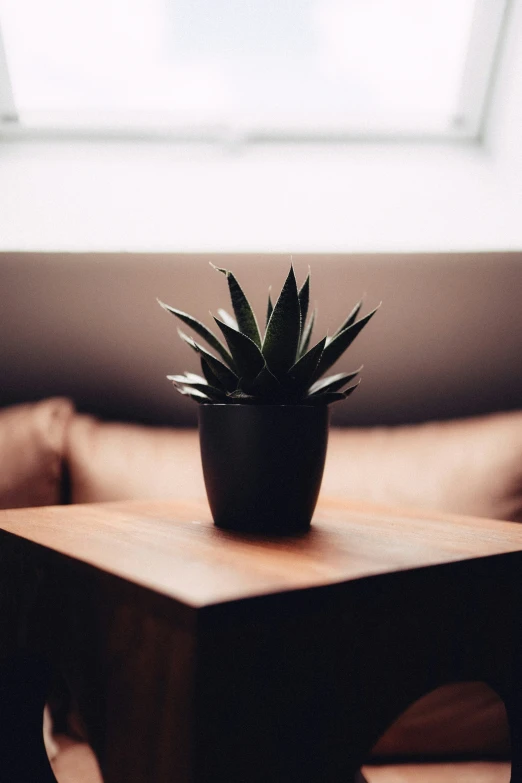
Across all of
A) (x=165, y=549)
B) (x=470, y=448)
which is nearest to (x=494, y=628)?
(x=165, y=549)

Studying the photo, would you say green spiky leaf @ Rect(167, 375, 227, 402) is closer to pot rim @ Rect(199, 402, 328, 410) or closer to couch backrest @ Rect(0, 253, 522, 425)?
pot rim @ Rect(199, 402, 328, 410)

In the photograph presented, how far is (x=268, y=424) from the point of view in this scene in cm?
73

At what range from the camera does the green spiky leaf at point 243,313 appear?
767mm

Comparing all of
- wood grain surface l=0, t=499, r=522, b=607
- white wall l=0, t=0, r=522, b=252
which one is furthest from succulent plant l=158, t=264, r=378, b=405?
white wall l=0, t=0, r=522, b=252

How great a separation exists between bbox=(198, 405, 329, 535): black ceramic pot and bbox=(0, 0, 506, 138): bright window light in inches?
51.1

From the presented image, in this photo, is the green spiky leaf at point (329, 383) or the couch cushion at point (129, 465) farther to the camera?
the couch cushion at point (129, 465)

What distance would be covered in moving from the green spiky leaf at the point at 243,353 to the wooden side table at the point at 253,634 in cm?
19

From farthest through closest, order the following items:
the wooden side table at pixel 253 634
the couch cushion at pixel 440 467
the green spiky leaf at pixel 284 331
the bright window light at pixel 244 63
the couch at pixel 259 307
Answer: the bright window light at pixel 244 63 → the couch at pixel 259 307 → the couch cushion at pixel 440 467 → the green spiky leaf at pixel 284 331 → the wooden side table at pixel 253 634

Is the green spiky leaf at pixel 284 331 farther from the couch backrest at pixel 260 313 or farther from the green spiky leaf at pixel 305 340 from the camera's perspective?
the couch backrest at pixel 260 313

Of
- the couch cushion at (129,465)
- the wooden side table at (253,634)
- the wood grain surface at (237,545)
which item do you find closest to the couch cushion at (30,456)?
the couch cushion at (129,465)

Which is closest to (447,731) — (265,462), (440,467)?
(440,467)

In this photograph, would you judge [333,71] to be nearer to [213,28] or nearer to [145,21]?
[213,28]

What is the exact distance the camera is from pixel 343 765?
1.68 ft

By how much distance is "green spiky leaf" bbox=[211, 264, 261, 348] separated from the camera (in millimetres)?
767
